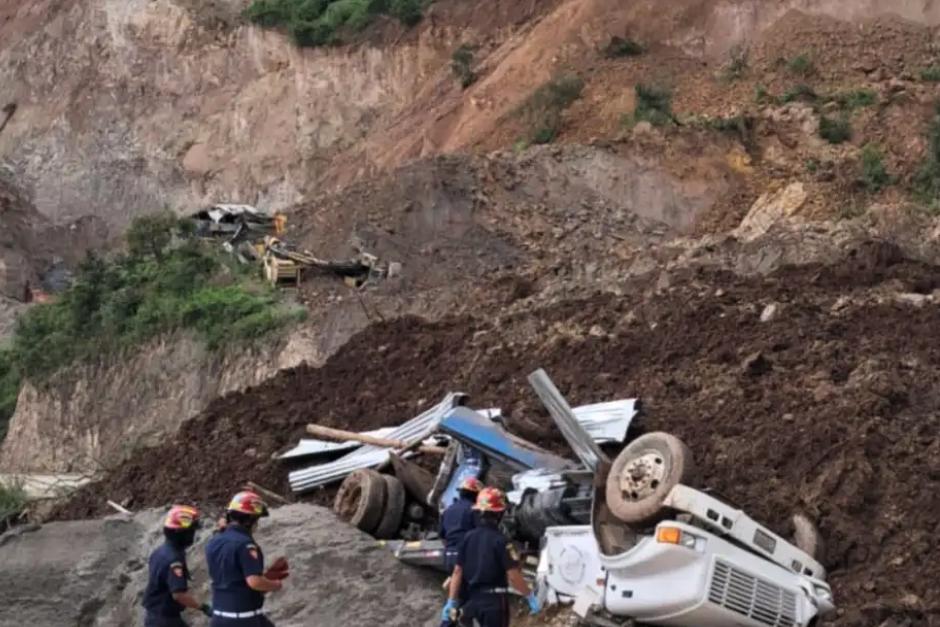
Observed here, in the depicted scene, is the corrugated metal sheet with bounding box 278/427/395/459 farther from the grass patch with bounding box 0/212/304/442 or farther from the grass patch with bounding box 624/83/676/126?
the grass patch with bounding box 624/83/676/126

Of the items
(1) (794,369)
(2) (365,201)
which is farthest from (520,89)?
(1) (794,369)

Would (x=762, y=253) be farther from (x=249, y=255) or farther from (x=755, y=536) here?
(x=249, y=255)

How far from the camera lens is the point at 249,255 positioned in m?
26.1

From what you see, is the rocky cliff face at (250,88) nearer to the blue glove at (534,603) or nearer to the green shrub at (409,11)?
the green shrub at (409,11)

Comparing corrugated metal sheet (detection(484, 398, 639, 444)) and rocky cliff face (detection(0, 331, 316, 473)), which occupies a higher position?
corrugated metal sheet (detection(484, 398, 639, 444))

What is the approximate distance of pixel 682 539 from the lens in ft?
27.2

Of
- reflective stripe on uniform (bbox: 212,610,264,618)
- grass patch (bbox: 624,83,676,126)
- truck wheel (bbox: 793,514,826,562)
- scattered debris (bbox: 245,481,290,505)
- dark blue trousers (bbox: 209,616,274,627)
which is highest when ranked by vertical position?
reflective stripe on uniform (bbox: 212,610,264,618)

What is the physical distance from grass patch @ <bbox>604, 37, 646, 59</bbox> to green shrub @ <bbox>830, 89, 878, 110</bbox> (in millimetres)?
5610


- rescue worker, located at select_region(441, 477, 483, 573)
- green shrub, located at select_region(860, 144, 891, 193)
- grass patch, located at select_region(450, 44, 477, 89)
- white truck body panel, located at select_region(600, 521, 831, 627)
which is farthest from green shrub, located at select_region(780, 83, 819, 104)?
white truck body panel, located at select_region(600, 521, 831, 627)

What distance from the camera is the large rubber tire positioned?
10547 millimetres

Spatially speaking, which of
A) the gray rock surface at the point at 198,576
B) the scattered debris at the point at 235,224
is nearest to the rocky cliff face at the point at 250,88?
the scattered debris at the point at 235,224

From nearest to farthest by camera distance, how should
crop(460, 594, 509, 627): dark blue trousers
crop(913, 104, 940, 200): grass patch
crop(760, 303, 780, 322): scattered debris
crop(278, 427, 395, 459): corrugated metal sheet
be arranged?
crop(460, 594, 509, 627): dark blue trousers
crop(278, 427, 395, 459): corrugated metal sheet
crop(760, 303, 780, 322): scattered debris
crop(913, 104, 940, 200): grass patch

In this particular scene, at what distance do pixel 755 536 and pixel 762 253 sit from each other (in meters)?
8.02

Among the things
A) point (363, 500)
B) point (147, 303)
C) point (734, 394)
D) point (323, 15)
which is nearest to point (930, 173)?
point (147, 303)
